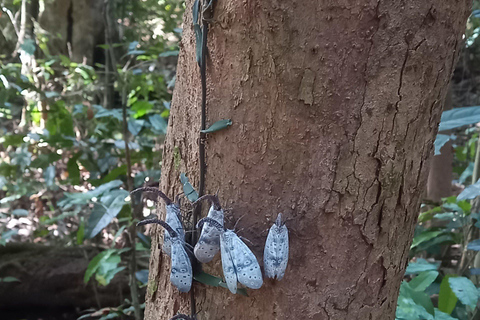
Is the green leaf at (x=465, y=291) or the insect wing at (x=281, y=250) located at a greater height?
the insect wing at (x=281, y=250)

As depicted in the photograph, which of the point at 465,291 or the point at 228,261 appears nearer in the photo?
the point at 228,261

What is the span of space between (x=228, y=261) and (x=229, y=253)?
2 centimetres

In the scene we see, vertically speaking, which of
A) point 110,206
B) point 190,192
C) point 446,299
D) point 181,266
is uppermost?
point 190,192

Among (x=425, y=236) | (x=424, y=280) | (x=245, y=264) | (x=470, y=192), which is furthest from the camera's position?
(x=425, y=236)

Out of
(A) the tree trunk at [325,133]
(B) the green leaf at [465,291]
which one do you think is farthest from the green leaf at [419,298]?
(A) the tree trunk at [325,133]

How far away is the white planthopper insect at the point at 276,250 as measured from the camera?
1.92 feet

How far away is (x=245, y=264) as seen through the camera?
1.91 feet

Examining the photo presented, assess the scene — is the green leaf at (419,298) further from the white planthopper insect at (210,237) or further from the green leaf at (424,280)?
the white planthopper insect at (210,237)

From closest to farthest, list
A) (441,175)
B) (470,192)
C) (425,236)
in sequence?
1. (470,192)
2. (425,236)
3. (441,175)

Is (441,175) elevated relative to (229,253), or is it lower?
lower

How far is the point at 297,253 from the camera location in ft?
2.05

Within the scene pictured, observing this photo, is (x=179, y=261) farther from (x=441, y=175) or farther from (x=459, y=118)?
(x=441, y=175)

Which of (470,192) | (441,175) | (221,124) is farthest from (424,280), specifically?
(441,175)

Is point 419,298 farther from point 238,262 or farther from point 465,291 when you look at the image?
point 238,262
